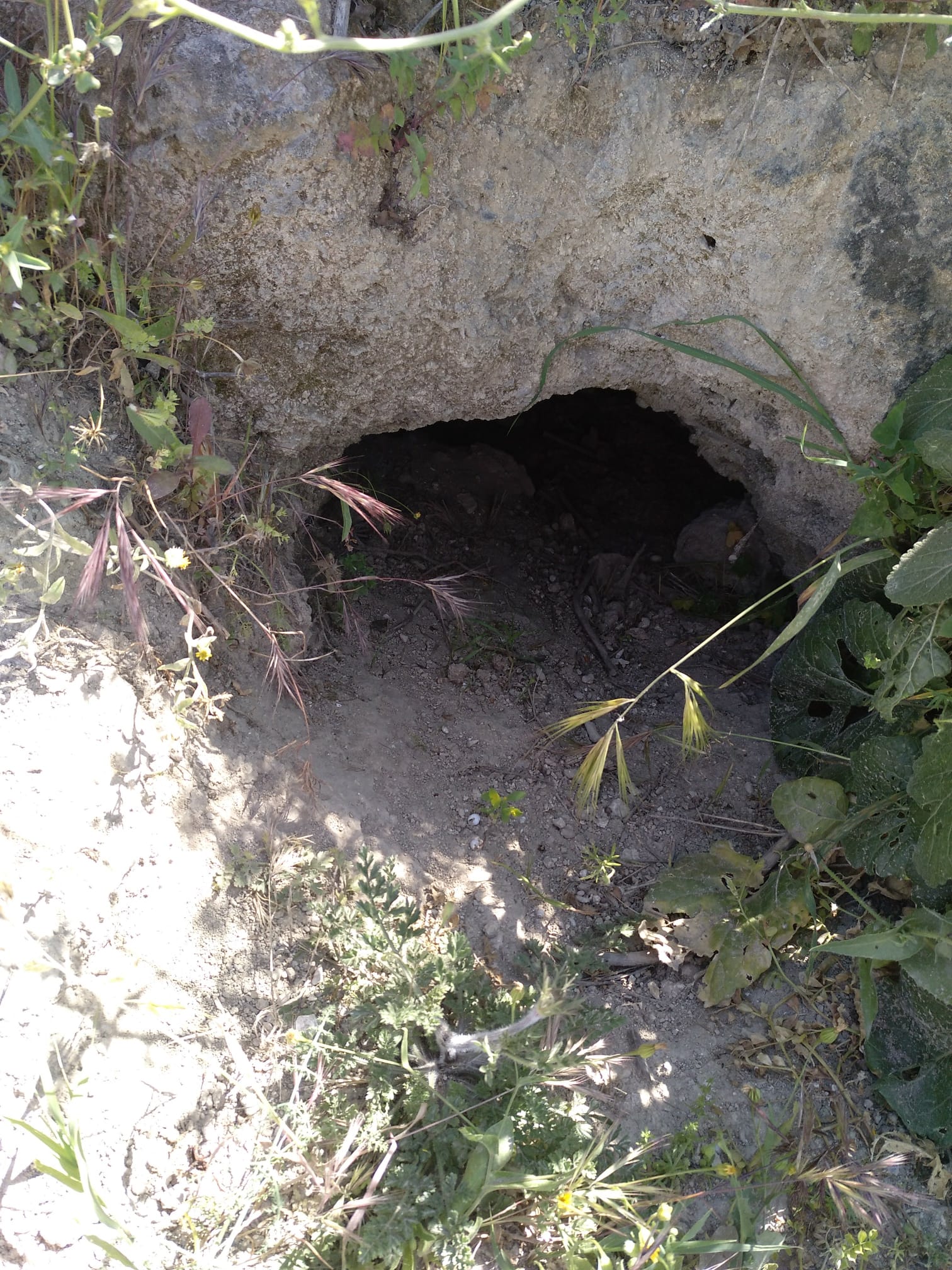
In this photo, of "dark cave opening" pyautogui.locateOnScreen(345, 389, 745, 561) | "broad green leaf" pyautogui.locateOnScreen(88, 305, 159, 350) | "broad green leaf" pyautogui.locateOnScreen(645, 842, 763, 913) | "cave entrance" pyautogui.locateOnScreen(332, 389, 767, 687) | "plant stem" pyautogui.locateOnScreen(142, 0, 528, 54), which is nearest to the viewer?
"plant stem" pyautogui.locateOnScreen(142, 0, 528, 54)

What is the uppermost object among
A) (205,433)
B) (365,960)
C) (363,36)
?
(363,36)

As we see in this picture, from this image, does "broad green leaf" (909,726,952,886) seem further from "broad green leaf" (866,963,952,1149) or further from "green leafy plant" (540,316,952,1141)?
"broad green leaf" (866,963,952,1149)

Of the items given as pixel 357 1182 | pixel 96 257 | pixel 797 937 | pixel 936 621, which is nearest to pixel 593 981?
pixel 797 937

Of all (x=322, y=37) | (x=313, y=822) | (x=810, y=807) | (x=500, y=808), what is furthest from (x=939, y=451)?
(x=313, y=822)

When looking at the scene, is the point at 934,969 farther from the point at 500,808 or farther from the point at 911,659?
the point at 500,808

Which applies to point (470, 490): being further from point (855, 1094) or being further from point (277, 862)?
point (855, 1094)

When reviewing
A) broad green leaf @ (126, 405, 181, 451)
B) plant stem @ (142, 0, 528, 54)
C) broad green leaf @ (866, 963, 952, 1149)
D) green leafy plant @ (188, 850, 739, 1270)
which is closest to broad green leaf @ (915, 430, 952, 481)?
broad green leaf @ (866, 963, 952, 1149)

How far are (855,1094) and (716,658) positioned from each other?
1229 mm

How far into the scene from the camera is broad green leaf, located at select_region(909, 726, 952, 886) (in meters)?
1.74

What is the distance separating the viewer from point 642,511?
131 inches

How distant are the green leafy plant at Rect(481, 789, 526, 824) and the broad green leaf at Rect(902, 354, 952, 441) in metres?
1.21

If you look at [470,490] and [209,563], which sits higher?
[209,563]

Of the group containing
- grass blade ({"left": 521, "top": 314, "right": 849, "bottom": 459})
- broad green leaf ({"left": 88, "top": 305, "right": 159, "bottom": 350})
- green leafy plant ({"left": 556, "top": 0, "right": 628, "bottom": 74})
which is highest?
green leafy plant ({"left": 556, "top": 0, "right": 628, "bottom": 74})

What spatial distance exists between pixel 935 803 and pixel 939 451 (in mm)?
700
